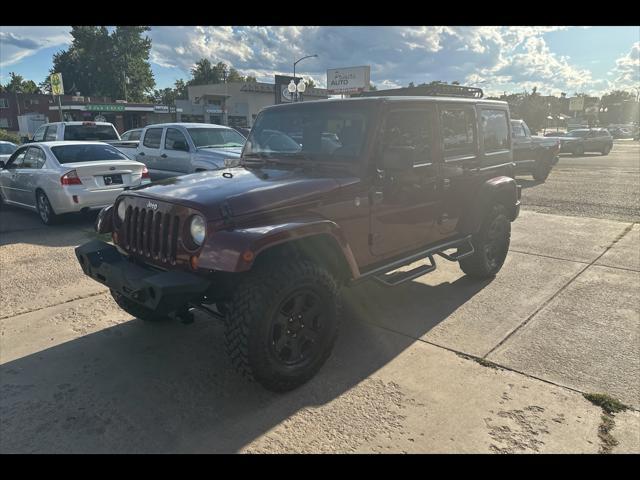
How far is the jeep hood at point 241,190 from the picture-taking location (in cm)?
292

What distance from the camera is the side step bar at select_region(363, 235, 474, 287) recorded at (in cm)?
382

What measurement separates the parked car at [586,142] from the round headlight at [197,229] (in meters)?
28.9

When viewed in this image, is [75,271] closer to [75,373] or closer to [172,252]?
[75,373]

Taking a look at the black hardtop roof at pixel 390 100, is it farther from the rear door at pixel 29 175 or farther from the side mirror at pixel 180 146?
the side mirror at pixel 180 146

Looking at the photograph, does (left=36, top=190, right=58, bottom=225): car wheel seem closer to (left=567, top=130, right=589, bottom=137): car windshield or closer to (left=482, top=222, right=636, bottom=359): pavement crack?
(left=482, top=222, right=636, bottom=359): pavement crack

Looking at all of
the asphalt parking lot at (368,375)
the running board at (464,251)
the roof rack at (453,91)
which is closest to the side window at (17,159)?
the asphalt parking lot at (368,375)

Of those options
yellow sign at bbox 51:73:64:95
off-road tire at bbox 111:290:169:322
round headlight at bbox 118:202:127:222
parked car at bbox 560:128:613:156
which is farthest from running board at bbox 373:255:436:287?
yellow sign at bbox 51:73:64:95

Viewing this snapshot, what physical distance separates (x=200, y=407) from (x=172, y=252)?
1.02 metres

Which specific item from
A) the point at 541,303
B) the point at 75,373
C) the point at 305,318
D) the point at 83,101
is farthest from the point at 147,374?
the point at 83,101

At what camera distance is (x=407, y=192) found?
393 cm

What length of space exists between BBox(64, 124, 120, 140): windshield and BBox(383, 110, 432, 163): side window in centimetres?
1049

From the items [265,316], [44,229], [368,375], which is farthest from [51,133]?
[368,375]

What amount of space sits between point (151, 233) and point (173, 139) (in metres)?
7.81

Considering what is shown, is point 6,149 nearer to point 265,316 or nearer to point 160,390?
point 160,390
